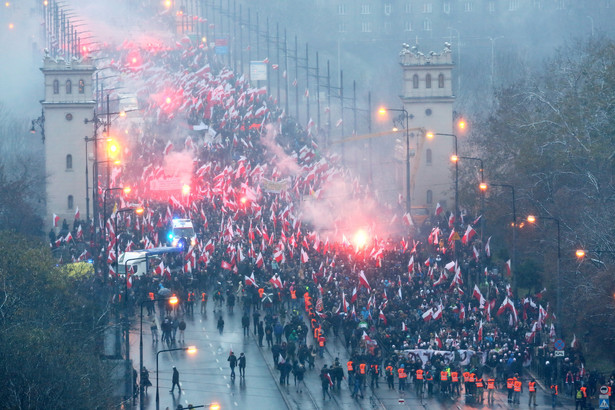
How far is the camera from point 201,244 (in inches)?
3162

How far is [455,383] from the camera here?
200 feet

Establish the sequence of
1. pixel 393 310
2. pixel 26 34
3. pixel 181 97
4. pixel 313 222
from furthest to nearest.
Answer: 1. pixel 26 34
2. pixel 181 97
3. pixel 313 222
4. pixel 393 310

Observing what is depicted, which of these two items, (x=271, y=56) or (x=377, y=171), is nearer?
(x=377, y=171)

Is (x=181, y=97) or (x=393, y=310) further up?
(x=181, y=97)

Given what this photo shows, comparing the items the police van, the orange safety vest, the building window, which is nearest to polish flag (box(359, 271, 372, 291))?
the orange safety vest

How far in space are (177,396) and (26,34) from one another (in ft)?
435

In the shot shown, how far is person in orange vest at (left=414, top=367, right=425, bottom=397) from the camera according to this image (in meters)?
61.1

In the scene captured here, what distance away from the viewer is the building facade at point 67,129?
9975 cm

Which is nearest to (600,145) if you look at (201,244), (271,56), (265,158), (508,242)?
(508,242)

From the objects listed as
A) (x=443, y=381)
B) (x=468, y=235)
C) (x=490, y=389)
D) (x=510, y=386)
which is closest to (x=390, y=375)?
(x=443, y=381)

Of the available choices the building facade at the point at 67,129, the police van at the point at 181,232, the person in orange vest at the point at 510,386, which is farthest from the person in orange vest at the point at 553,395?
the building facade at the point at 67,129

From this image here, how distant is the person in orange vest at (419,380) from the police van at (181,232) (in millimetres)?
20925

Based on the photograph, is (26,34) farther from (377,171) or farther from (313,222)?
(313,222)

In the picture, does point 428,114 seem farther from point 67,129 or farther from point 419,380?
point 419,380
